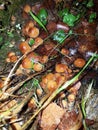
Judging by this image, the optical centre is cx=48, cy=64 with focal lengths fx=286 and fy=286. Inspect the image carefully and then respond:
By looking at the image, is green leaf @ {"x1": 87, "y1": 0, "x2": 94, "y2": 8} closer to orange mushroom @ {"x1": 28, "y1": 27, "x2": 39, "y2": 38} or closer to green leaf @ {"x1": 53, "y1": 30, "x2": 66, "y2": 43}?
green leaf @ {"x1": 53, "y1": 30, "x2": 66, "y2": 43}

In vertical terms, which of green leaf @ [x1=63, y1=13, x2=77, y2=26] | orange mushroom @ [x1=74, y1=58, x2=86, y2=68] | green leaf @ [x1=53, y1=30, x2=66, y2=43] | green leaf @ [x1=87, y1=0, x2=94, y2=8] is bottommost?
orange mushroom @ [x1=74, y1=58, x2=86, y2=68]

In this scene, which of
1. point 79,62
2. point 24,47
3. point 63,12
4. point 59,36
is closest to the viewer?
point 79,62

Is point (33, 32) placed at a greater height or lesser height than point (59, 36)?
greater

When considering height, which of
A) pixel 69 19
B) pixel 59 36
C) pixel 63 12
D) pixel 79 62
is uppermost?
pixel 63 12

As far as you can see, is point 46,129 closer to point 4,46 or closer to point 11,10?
point 4,46

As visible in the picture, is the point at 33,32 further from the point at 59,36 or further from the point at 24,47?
the point at 59,36

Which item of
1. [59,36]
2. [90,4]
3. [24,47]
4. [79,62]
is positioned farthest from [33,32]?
[90,4]

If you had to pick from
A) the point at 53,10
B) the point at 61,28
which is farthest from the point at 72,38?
the point at 53,10

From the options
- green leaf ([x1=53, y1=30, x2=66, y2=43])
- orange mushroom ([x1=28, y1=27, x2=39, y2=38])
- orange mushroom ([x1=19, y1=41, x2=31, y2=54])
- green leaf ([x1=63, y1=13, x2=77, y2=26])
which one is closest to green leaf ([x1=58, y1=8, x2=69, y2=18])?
green leaf ([x1=63, y1=13, x2=77, y2=26])

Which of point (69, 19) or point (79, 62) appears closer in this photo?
point (79, 62)

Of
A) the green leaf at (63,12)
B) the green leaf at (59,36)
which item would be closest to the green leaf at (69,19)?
the green leaf at (63,12)

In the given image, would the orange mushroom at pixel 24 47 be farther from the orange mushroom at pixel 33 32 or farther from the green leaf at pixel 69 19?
the green leaf at pixel 69 19
